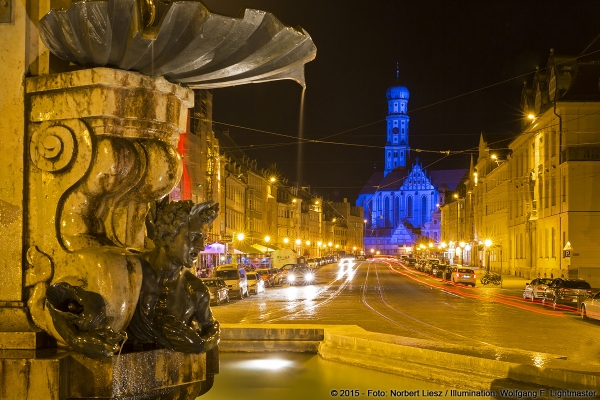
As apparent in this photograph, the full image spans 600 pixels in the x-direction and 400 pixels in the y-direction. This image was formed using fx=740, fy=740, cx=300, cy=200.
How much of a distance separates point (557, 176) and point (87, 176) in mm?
51247

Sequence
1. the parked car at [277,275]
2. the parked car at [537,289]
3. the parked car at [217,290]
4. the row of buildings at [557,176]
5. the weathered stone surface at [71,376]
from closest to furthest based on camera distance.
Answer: the weathered stone surface at [71,376] → the parked car at [217,290] → the parked car at [537,289] → the row of buildings at [557,176] → the parked car at [277,275]

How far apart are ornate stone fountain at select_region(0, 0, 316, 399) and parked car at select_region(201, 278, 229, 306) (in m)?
28.5

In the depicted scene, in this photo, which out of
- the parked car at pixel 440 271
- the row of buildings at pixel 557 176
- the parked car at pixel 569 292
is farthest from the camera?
the parked car at pixel 440 271

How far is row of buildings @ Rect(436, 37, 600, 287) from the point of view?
4934cm

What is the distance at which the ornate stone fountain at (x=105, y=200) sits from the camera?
432 centimetres

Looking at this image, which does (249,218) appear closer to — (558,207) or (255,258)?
(255,258)

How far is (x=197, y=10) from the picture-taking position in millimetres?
4441

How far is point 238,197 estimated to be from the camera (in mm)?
87625

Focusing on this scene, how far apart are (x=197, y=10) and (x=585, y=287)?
32188mm

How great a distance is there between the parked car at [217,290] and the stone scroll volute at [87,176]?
93.5 feet

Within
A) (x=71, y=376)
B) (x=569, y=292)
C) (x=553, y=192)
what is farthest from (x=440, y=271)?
(x=71, y=376)

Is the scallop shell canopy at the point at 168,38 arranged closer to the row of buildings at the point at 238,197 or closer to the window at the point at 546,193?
the row of buildings at the point at 238,197

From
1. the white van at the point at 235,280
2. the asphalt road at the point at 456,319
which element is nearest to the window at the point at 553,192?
the asphalt road at the point at 456,319

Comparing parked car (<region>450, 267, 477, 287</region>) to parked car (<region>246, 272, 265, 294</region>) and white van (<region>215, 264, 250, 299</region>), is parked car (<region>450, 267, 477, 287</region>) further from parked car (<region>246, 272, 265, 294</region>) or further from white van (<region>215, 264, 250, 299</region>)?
white van (<region>215, 264, 250, 299</region>)
